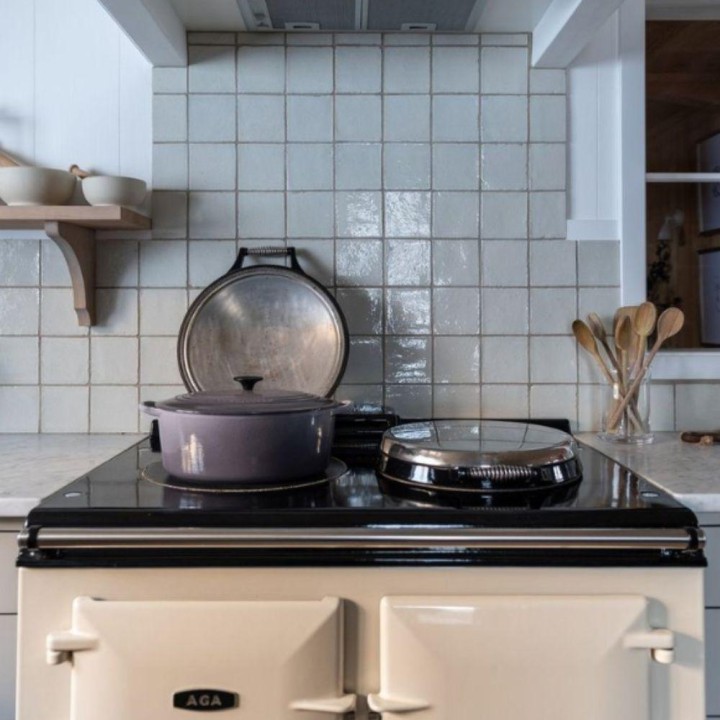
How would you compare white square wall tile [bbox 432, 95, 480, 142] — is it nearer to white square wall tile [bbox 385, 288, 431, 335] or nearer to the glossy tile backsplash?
the glossy tile backsplash

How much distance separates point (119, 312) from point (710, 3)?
1652 millimetres

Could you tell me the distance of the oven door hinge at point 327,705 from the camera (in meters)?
0.96

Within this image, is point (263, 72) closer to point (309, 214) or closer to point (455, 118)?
point (309, 214)

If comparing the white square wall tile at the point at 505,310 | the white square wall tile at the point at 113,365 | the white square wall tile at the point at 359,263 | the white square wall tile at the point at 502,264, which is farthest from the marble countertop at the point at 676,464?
the white square wall tile at the point at 113,365

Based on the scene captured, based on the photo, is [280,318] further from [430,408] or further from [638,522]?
[638,522]

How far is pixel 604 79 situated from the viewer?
1779mm

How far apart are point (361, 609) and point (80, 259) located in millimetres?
1087

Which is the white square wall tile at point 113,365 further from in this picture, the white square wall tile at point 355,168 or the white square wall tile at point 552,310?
the white square wall tile at point 552,310

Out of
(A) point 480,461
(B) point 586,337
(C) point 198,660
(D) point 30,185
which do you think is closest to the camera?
(C) point 198,660

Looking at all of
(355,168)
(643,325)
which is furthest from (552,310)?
(355,168)

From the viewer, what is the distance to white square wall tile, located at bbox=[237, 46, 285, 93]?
1764mm

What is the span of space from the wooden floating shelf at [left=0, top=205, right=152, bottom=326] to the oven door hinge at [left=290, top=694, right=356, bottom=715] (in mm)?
1047

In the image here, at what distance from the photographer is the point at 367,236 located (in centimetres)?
178

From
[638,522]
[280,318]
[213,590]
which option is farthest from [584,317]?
[213,590]
